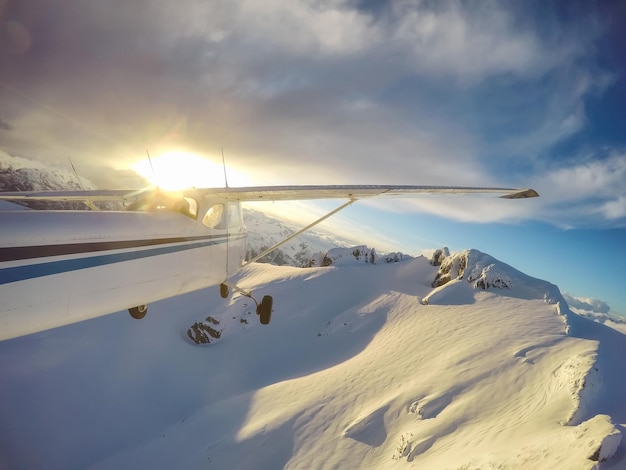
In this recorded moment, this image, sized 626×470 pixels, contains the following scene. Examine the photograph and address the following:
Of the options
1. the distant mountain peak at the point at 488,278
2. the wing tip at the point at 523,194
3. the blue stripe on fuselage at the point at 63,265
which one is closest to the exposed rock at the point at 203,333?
the distant mountain peak at the point at 488,278

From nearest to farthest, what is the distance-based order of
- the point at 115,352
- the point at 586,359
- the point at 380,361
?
the point at 586,359, the point at 380,361, the point at 115,352

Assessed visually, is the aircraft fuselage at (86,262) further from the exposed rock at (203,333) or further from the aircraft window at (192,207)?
the exposed rock at (203,333)

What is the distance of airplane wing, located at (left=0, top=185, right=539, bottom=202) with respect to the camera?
5.78m

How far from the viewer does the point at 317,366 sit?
88.5 ft

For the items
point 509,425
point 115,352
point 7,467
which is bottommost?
point 7,467

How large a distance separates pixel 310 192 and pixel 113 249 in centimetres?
394

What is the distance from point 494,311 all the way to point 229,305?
31.3 meters

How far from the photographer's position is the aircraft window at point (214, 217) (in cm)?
547

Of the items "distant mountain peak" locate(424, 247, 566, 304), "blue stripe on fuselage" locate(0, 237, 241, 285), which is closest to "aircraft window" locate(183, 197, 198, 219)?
"blue stripe on fuselage" locate(0, 237, 241, 285)

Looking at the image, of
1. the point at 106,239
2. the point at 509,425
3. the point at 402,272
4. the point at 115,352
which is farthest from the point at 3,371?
the point at 402,272

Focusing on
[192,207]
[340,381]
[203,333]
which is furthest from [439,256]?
[192,207]

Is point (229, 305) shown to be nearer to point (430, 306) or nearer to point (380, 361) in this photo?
point (380, 361)

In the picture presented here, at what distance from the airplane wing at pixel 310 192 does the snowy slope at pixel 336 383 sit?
277 inches

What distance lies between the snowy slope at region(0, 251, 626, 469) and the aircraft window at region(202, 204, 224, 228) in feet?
34.0
